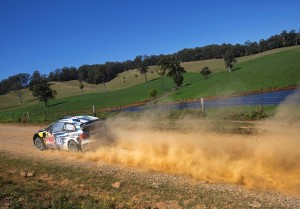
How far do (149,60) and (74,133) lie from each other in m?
164

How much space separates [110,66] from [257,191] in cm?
17243

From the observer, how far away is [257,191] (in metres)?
7.39

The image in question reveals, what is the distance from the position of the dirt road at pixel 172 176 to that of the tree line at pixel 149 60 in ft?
297

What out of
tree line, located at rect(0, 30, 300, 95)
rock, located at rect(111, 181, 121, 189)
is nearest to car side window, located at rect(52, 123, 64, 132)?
rock, located at rect(111, 181, 121, 189)

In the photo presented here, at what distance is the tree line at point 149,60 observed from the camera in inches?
5531

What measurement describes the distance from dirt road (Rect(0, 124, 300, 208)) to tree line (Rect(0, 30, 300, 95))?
90.6 m

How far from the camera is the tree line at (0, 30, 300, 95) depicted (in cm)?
14050

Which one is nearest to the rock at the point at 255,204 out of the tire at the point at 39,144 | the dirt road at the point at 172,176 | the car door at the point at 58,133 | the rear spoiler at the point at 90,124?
the dirt road at the point at 172,176

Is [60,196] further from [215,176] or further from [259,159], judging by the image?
[259,159]

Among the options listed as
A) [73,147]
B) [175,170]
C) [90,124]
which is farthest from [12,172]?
[175,170]

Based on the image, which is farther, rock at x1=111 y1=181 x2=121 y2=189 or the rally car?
the rally car

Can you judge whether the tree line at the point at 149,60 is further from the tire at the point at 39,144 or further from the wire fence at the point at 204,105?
the tire at the point at 39,144

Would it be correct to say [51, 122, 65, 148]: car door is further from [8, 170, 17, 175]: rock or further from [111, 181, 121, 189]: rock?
[111, 181, 121, 189]: rock

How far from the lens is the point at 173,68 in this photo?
8475cm
